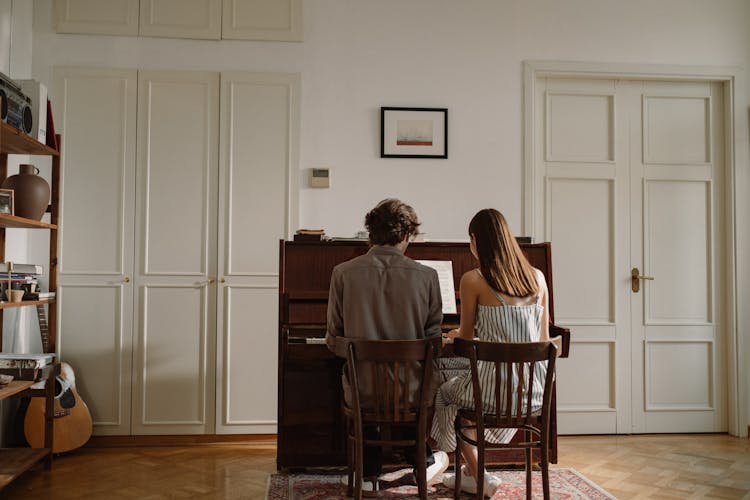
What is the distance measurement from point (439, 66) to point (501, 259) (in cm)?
194

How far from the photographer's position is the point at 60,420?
3.47m

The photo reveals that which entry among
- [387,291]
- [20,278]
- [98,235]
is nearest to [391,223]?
[387,291]

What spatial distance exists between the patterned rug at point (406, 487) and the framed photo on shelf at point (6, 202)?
1.80 meters

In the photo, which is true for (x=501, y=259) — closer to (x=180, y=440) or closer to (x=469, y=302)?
(x=469, y=302)

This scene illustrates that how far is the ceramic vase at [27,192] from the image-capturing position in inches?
123

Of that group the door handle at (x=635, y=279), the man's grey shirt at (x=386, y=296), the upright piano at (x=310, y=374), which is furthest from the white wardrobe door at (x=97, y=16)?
the door handle at (x=635, y=279)

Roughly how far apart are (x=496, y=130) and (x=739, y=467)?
2.42 metres

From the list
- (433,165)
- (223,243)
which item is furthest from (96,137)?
(433,165)

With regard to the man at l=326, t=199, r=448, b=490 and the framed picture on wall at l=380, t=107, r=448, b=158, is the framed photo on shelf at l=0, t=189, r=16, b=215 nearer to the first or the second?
the man at l=326, t=199, r=448, b=490

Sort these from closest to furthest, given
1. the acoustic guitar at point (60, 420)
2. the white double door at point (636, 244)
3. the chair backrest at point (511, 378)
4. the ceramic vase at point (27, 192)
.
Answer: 1. the chair backrest at point (511, 378)
2. the ceramic vase at point (27, 192)
3. the acoustic guitar at point (60, 420)
4. the white double door at point (636, 244)

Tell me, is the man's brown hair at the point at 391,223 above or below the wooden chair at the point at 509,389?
above

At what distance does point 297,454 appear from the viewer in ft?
10.5

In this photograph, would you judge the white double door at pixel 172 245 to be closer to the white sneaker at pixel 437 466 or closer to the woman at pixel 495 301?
the white sneaker at pixel 437 466

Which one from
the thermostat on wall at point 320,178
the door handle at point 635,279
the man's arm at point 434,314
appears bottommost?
the man's arm at point 434,314
